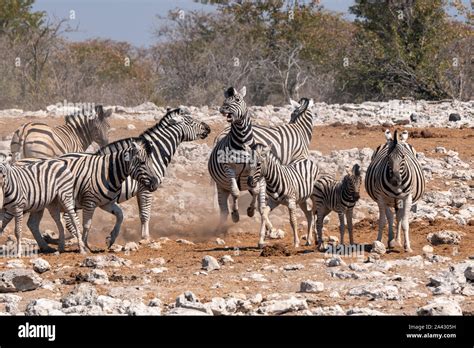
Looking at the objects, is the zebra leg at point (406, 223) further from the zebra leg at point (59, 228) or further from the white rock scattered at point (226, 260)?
the zebra leg at point (59, 228)

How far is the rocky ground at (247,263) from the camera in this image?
8.91 meters

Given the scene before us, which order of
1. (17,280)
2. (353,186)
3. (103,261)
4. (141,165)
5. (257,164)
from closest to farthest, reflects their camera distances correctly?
(17,280) → (103,261) → (353,186) → (257,164) → (141,165)

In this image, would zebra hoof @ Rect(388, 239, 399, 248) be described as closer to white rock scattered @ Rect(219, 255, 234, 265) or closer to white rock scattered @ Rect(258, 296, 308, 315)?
white rock scattered @ Rect(219, 255, 234, 265)

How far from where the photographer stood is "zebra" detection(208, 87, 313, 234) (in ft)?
43.6

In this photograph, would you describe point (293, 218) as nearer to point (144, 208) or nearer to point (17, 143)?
point (144, 208)

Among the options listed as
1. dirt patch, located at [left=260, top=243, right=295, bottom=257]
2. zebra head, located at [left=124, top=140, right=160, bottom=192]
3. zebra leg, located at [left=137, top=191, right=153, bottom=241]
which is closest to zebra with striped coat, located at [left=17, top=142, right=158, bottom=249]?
zebra head, located at [left=124, top=140, right=160, bottom=192]

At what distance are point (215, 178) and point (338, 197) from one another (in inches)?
84.0

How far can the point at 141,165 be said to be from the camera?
42.3 feet

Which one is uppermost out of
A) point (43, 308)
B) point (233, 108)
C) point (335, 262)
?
point (233, 108)

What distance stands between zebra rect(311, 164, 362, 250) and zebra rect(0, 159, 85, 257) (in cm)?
267

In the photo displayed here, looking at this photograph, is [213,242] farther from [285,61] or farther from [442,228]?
[285,61]

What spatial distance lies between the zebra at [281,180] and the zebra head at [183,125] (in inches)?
69.8

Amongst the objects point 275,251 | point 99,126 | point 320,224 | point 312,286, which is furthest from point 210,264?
point 99,126

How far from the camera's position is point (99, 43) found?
151 ft
